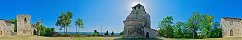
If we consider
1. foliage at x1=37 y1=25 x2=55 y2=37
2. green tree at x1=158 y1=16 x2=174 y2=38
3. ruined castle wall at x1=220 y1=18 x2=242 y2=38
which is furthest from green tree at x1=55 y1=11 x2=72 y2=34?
ruined castle wall at x1=220 y1=18 x2=242 y2=38

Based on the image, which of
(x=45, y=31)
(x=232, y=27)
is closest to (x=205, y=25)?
(x=232, y=27)

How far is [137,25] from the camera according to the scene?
59.1m

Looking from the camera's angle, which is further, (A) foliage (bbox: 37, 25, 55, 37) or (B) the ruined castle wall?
(A) foliage (bbox: 37, 25, 55, 37)

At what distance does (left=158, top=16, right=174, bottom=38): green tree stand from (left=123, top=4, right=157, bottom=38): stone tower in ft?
38.6

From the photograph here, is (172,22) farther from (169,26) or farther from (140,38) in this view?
(140,38)

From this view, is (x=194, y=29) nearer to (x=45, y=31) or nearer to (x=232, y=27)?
(x=232, y=27)

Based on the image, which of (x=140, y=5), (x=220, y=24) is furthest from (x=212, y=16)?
(x=140, y=5)

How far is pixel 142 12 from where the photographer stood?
60594 mm

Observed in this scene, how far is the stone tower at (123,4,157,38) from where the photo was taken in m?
59.1

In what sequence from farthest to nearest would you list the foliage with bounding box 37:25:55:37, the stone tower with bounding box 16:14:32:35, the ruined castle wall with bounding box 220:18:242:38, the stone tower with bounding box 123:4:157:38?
the foliage with bounding box 37:25:55:37 < the stone tower with bounding box 16:14:32:35 < the ruined castle wall with bounding box 220:18:242:38 < the stone tower with bounding box 123:4:157:38

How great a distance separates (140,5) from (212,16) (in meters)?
21.1

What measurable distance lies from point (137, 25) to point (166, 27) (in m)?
15.5

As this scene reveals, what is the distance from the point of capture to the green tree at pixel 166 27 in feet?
236

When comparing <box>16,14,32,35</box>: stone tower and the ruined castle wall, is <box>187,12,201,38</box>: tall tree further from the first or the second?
<box>16,14,32,35</box>: stone tower
